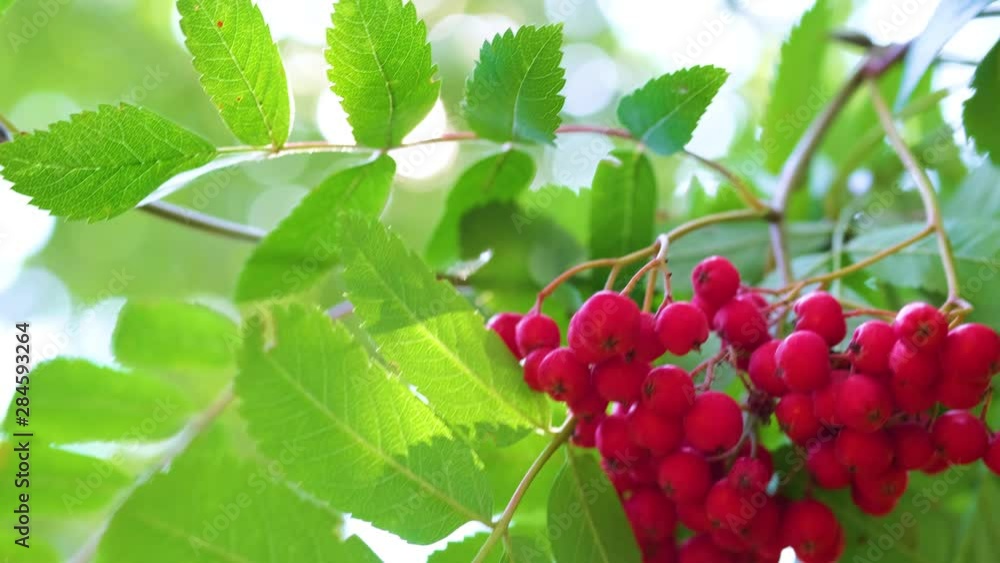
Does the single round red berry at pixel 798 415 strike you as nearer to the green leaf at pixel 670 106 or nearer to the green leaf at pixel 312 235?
the green leaf at pixel 670 106

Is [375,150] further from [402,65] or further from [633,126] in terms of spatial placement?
[633,126]

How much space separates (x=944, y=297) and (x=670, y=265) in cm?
29

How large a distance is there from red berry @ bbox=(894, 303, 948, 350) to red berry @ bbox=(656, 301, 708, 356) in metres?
0.16

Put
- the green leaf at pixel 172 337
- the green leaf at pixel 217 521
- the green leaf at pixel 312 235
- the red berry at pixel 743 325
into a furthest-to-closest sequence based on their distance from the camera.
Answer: the green leaf at pixel 172 337
the green leaf at pixel 312 235
the red berry at pixel 743 325
the green leaf at pixel 217 521

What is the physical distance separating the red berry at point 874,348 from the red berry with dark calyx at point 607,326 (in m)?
0.19

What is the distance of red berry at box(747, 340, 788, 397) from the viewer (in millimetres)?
689

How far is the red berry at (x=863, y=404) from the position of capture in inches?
25.3

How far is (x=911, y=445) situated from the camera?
688mm

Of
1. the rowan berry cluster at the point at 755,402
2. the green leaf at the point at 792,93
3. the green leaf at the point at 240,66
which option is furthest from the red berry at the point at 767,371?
the green leaf at the point at 792,93

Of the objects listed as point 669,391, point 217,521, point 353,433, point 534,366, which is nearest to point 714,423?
point 669,391

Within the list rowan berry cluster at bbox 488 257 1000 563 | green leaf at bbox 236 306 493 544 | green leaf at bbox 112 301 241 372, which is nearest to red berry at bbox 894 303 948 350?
rowan berry cluster at bbox 488 257 1000 563

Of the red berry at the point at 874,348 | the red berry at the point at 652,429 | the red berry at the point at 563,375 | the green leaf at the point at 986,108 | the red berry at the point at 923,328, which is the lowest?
the red berry at the point at 652,429

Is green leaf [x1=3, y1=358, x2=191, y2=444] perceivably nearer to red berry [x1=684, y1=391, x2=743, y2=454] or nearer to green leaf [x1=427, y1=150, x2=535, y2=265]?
green leaf [x1=427, y1=150, x2=535, y2=265]

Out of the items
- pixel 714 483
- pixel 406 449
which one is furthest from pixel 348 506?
pixel 714 483
